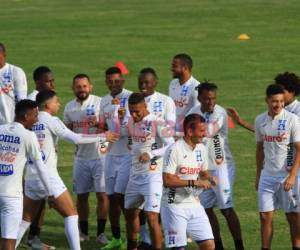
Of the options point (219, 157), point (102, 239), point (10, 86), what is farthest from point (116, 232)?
point (10, 86)

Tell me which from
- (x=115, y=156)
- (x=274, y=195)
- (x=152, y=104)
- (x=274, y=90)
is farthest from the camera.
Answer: (x=115, y=156)

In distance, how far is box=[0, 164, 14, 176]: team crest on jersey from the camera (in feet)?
45.0

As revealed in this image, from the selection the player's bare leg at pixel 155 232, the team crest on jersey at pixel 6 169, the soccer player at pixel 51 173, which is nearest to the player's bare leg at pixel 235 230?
the player's bare leg at pixel 155 232

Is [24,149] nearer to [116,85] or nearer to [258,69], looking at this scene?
[116,85]

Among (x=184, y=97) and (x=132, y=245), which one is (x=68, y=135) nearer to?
(x=132, y=245)

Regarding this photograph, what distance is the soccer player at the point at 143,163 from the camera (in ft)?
49.9

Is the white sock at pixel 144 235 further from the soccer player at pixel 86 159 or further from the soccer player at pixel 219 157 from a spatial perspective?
the soccer player at pixel 219 157

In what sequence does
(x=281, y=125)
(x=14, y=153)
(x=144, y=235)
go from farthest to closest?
1. (x=144, y=235)
2. (x=281, y=125)
3. (x=14, y=153)

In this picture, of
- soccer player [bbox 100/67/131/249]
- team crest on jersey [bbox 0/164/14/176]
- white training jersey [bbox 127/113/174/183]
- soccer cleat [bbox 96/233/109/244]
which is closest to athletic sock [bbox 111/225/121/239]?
soccer player [bbox 100/67/131/249]

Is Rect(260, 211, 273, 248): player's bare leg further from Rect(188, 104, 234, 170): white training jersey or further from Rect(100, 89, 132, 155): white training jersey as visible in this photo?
Rect(100, 89, 132, 155): white training jersey

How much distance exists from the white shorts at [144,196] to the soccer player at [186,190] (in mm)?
1316

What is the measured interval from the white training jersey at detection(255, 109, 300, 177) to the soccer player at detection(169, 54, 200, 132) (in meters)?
2.26

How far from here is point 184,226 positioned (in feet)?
45.0

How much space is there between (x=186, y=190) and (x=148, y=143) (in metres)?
1.93
